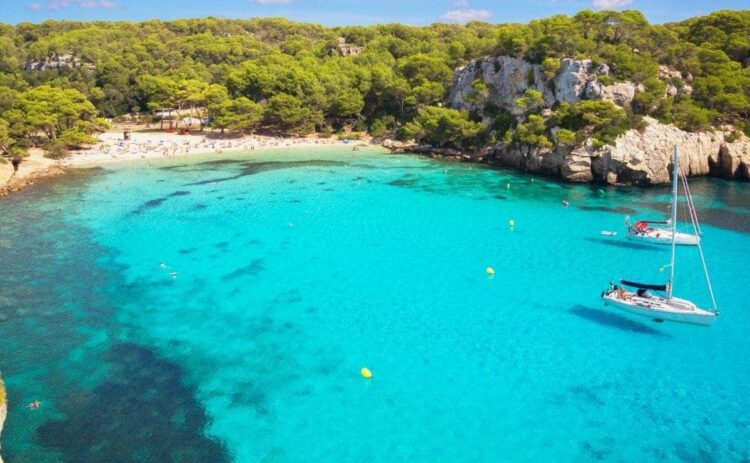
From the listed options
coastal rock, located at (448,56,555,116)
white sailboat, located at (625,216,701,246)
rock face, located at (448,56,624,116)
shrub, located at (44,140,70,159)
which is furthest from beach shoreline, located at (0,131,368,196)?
white sailboat, located at (625,216,701,246)

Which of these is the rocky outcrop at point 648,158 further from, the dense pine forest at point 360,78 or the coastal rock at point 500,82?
the coastal rock at point 500,82

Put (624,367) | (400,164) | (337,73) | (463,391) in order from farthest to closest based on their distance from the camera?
(337,73) < (400,164) < (624,367) < (463,391)

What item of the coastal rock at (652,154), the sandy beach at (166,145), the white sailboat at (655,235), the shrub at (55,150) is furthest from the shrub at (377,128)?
the white sailboat at (655,235)

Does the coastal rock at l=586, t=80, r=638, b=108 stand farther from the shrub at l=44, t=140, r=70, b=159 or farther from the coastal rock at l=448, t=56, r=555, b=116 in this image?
the shrub at l=44, t=140, r=70, b=159

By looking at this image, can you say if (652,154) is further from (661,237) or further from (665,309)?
(665,309)

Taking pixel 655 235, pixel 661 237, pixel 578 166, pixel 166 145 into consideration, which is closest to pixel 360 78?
pixel 166 145

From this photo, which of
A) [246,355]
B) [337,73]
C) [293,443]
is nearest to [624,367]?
[293,443]

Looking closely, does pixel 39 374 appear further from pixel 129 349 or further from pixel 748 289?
pixel 748 289
